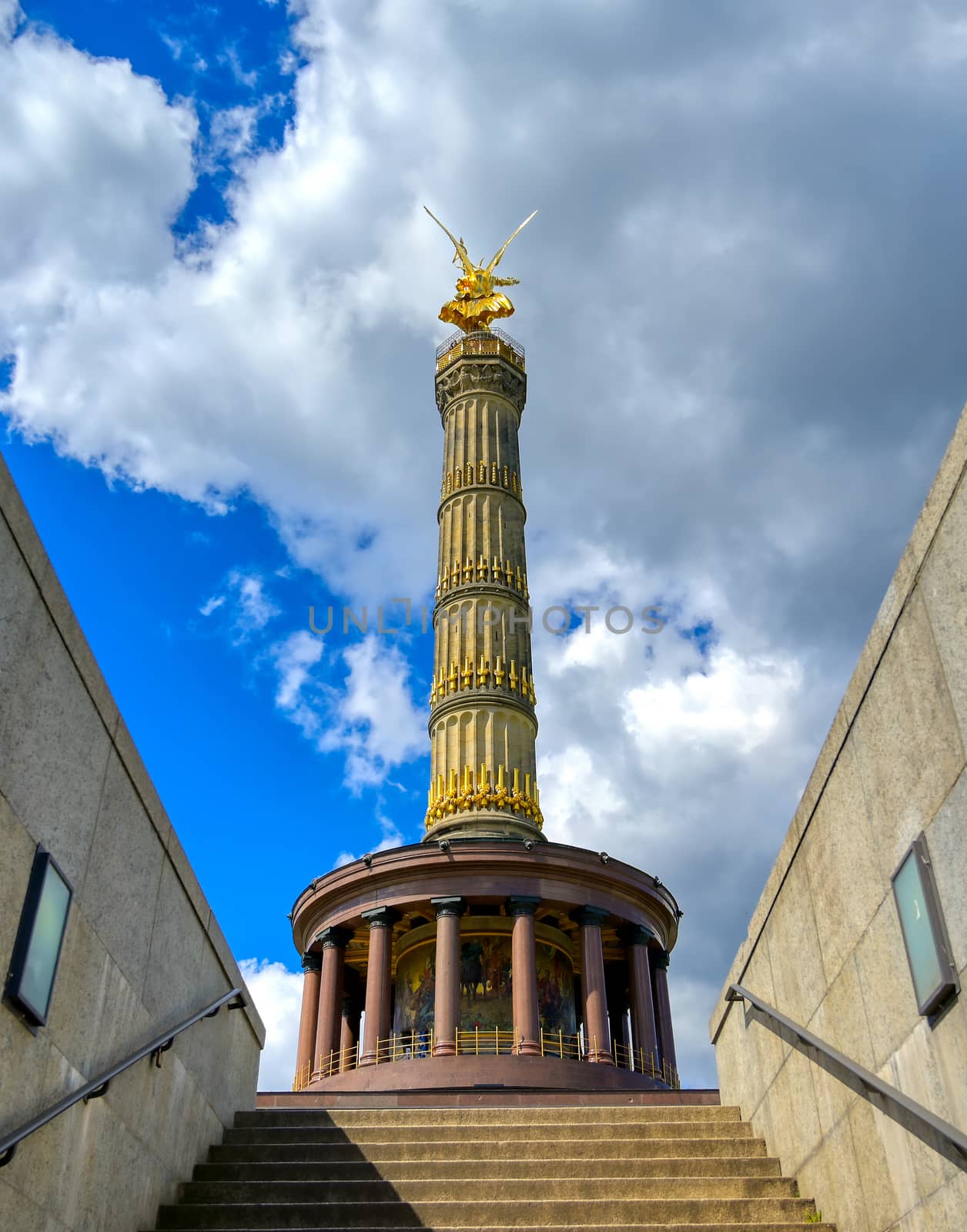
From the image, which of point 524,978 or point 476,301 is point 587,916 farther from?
point 476,301

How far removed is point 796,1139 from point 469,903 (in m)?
16.3

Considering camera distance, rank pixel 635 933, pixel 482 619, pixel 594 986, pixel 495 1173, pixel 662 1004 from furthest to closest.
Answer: pixel 482 619 < pixel 662 1004 < pixel 635 933 < pixel 594 986 < pixel 495 1173

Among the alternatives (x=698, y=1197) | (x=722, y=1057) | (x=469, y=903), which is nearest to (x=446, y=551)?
(x=469, y=903)

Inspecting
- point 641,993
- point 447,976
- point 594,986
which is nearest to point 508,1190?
point 447,976

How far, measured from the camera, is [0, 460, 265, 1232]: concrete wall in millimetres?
6141

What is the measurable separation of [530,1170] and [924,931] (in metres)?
4.59

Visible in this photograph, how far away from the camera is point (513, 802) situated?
2895 cm

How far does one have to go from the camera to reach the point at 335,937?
1027 inches

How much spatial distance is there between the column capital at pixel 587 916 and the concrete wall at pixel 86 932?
1564 cm

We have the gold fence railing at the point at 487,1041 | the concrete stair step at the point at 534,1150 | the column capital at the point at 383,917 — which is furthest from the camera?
the column capital at the point at 383,917

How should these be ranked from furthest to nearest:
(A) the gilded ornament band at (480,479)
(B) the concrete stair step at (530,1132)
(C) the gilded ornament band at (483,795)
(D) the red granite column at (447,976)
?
(A) the gilded ornament band at (480,479) < (C) the gilded ornament band at (483,795) < (D) the red granite column at (447,976) < (B) the concrete stair step at (530,1132)

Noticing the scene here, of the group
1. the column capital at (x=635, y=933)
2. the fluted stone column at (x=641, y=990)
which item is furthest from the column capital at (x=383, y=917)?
the fluted stone column at (x=641, y=990)

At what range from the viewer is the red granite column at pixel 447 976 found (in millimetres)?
22703

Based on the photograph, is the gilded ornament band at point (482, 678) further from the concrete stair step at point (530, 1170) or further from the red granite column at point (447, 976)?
the concrete stair step at point (530, 1170)
